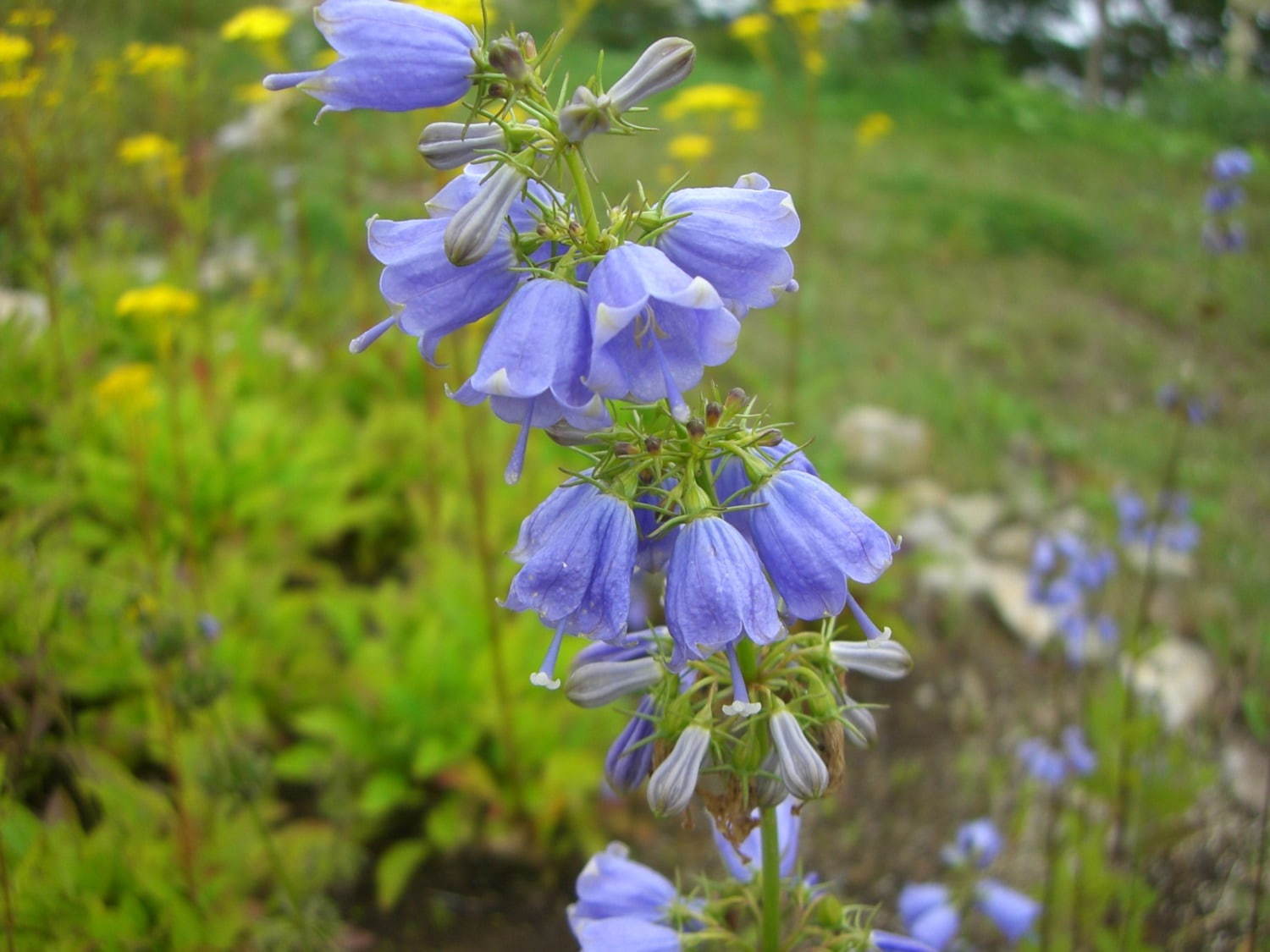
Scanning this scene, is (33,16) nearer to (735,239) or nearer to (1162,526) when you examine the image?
(735,239)

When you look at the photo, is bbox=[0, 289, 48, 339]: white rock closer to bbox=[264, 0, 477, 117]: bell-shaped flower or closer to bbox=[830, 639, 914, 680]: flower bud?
bbox=[264, 0, 477, 117]: bell-shaped flower

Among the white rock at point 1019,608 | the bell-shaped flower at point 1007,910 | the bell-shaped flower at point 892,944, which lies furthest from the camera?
the white rock at point 1019,608

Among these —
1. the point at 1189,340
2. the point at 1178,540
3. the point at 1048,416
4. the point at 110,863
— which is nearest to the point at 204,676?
the point at 110,863

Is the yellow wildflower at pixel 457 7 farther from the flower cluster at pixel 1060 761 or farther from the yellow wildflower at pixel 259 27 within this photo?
the flower cluster at pixel 1060 761

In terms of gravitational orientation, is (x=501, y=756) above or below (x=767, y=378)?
above

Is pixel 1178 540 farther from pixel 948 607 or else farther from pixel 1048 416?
pixel 1048 416

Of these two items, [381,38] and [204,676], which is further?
[204,676]

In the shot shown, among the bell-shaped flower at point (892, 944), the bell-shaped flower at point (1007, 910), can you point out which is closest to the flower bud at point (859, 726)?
the bell-shaped flower at point (892, 944)
